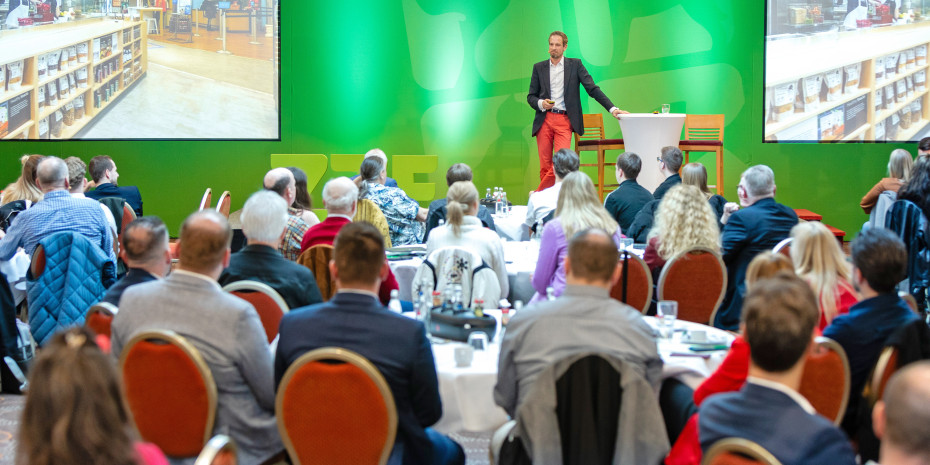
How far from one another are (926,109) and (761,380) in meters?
9.96

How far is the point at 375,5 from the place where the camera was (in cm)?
1115

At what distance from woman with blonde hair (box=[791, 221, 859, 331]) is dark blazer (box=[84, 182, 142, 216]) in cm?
564

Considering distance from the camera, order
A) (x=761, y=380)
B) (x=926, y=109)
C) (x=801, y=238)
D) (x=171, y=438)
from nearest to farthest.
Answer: (x=761, y=380) → (x=171, y=438) → (x=801, y=238) → (x=926, y=109)

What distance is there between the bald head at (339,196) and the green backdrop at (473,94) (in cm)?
568

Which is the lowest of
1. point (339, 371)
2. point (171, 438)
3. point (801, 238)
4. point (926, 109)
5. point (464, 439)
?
point (464, 439)

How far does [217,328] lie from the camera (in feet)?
9.71

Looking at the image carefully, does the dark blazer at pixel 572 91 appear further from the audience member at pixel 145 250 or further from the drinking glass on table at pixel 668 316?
the audience member at pixel 145 250

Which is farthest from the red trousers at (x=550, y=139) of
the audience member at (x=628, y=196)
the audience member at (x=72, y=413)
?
the audience member at (x=72, y=413)

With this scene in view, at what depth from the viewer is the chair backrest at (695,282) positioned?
5.02 meters

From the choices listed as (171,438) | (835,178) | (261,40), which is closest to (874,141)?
(835,178)

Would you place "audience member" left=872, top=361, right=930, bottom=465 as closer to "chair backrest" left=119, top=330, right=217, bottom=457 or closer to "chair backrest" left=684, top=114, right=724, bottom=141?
"chair backrest" left=119, top=330, right=217, bottom=457

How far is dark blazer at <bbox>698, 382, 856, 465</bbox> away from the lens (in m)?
2.15

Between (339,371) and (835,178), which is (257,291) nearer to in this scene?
(339,371)

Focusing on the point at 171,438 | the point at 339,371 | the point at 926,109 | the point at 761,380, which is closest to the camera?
the point at 761,380
